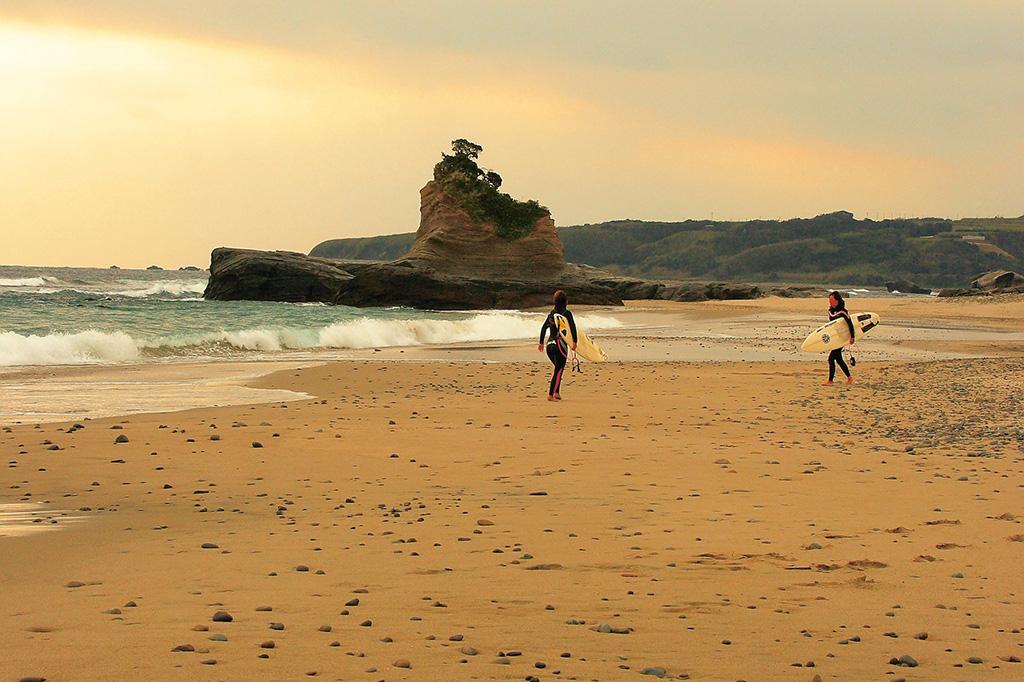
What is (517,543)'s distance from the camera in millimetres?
7262

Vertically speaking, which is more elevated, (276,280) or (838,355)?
(276,280)

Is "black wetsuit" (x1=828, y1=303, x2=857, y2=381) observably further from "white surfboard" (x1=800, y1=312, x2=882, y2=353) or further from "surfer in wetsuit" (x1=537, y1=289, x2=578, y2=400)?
"surfer in wetsuit" (x1=537, y1=289, x2=578, y2=400)

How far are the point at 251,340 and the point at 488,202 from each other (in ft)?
168

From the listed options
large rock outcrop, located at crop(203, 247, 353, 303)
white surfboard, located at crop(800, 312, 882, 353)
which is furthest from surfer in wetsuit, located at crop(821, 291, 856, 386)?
large rock outcrop, located at crop(203, 247, 353, 303)

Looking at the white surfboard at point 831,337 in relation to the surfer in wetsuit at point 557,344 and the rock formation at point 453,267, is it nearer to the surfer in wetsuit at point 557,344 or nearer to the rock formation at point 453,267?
the surfer in wetsuit at point 557,344

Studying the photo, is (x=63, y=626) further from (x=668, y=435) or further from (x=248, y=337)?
(x=248, y=337)

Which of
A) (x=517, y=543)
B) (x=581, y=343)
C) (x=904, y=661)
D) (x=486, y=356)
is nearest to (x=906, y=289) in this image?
(x=486, y=356)

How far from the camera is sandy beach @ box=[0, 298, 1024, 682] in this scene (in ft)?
16.3

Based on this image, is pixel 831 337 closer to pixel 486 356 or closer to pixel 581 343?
pixel 581 343

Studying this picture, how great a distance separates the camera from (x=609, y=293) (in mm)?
75938

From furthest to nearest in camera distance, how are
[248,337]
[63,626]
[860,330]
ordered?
[248,337]
[860,330]
[63,626]

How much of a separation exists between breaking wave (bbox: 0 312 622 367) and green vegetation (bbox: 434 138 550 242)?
35460 mm

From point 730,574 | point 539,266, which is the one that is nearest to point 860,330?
point 730,574

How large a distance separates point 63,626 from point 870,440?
9353mm
